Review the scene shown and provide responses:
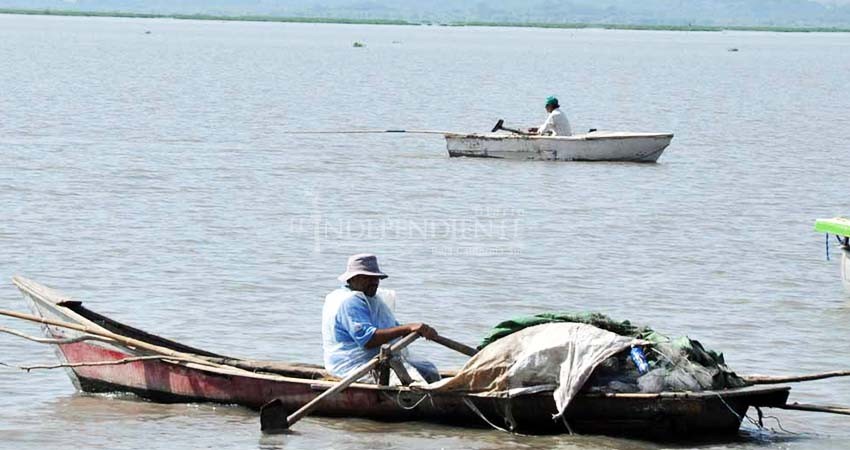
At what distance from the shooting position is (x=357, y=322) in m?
9.62

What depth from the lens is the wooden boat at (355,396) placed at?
902 cm

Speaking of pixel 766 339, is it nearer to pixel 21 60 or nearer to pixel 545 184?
pixel 545 184

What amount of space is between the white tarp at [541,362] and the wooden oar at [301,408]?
339 mm

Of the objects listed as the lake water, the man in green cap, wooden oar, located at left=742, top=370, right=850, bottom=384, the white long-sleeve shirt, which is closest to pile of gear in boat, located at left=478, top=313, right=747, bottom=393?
wooden oar, located at left=742, top=370, right=850, bottom=384

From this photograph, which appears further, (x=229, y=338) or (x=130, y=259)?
(x=130, y=259)

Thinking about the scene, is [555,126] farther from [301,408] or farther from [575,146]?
[301,408]

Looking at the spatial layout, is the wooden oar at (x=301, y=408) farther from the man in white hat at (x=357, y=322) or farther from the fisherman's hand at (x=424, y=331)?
the man in white hat at (x=357, y=322)

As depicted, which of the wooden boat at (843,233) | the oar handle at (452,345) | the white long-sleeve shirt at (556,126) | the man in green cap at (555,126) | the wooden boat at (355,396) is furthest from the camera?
the white long-sleeve shirt at (556,126)

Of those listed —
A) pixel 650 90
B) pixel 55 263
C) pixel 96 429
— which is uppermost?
pixel 650 90

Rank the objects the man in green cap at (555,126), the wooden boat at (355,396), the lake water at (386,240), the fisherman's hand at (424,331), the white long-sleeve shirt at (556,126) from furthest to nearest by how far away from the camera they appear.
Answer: the white long-sleeve shirt at (556,126), the man in green cap at (555,126), the lake water at (386,240), the fisherman's hand at (424,331), the wooden boat at (355,396)

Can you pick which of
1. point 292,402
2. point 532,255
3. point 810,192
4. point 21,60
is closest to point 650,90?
point 21,60

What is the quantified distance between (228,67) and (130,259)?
175ft

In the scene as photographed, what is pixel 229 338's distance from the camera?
1248 centimetres

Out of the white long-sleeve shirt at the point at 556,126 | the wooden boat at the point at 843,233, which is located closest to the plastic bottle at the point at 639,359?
the wooden boat at the point at 843,233
